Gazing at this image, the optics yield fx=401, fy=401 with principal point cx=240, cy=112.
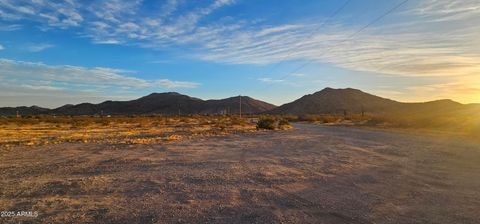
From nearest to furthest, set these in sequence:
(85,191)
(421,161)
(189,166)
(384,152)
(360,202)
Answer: (360,202), (85,191), (189,166), (421,161), (384,152)

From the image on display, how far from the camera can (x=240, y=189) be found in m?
10.2

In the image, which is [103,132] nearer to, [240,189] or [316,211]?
[240,189]

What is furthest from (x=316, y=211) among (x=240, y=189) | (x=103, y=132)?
(x=103, y=132)

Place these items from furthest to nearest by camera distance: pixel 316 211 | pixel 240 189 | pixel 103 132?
pixel 103 132, pixel 240 189, pixel 316 211

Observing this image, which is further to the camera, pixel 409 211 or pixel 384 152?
pixel 384 152

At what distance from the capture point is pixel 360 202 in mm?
8844

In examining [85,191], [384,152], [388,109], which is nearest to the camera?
[85,191]

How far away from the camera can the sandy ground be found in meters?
7.71

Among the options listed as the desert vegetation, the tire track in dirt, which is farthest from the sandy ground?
the desert vegetation

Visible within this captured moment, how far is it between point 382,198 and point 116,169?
874cm

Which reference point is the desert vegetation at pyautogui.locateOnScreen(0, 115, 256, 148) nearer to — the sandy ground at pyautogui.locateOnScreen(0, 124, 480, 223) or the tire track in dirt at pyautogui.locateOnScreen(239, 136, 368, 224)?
the sandy ground at pyautogui.locateOnScreen(0, 124, 480, 223)

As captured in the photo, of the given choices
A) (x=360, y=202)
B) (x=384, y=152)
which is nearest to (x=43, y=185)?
(x=360, y=202)

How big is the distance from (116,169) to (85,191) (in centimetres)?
383

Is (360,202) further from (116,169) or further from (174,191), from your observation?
(116,169)
